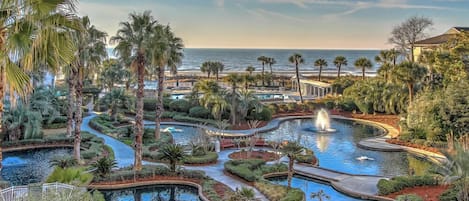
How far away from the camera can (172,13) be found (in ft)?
206

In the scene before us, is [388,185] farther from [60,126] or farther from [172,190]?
[60,126]

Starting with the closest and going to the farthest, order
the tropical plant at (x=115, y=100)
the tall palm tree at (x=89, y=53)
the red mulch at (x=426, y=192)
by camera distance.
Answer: the red mulch at (x=426, y=192), the tall palm tree at (x=89, y=53), the tropical plant at (x=115, y=100)

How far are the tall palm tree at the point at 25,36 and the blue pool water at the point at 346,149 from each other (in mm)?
14945

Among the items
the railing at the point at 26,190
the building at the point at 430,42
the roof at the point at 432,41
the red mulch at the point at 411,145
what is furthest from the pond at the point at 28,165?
the roof at the point at 432,41

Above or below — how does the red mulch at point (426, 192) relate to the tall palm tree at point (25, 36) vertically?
below

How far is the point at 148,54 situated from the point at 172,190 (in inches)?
239

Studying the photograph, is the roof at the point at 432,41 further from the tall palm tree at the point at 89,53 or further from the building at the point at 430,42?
the tall palm tree at the point at 89,53

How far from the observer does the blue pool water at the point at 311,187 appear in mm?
16531

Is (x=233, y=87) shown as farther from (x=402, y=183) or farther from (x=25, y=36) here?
(x=25, y=36)

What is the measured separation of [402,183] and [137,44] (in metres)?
12.4

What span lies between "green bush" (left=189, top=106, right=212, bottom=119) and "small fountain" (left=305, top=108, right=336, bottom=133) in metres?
8.31

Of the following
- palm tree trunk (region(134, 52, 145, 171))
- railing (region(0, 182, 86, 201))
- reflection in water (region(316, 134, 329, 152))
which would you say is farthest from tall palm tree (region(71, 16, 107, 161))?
reflection in water (region(316, 134, 329, 152))

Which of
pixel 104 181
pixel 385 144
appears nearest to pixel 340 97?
pixel 385 144

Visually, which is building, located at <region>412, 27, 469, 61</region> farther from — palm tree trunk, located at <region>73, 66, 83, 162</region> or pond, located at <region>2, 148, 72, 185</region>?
pond, located at <region>2, 148, 72, 185</region>
